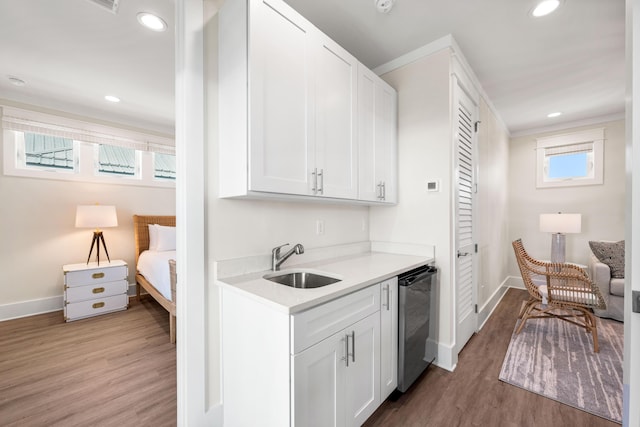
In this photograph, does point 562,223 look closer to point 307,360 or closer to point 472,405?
point 472,405

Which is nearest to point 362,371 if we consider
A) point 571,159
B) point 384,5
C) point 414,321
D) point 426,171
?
point 414,321

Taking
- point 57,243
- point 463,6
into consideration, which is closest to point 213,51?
point 463,6

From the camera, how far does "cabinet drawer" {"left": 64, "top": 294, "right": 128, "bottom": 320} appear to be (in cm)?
301

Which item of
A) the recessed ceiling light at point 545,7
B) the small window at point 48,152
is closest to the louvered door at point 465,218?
the recessed ceiling light at point 545,7

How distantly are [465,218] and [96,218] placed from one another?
429 cm

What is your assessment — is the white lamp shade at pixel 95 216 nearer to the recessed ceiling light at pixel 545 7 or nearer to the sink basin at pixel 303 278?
the sink basin at pixel 303 278

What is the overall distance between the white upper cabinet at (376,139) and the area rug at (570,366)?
1745mm

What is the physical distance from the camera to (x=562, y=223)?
148 inches

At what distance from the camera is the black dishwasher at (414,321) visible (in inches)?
67.8

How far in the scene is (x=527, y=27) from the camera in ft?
6.63

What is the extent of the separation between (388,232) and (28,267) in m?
4.27

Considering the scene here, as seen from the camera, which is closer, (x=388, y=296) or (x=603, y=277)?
(x=388, y=296)

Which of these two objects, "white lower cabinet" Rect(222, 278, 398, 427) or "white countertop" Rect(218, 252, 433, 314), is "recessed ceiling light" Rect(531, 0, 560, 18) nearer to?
"white countertop" Rect(218, 252, 433, 314)

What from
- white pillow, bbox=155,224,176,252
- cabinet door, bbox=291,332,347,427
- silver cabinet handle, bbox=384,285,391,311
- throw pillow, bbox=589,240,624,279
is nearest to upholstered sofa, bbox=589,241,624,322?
throw pillow, bbox=589,240,624,279
